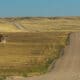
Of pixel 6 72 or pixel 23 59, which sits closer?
pixel 6 72

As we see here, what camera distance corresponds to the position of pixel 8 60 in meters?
36.2

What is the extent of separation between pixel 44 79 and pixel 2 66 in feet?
42.2

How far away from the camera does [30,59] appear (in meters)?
36.5

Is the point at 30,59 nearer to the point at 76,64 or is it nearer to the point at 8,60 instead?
the point at 8,60

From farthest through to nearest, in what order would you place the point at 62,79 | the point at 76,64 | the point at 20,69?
the point at 20,69 < the point at 76,64 < the point at 62,79

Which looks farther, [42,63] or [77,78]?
[42,63]

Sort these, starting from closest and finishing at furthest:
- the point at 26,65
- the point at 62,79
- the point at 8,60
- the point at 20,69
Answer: the point at 62,79, the point at 20,69, the point at 26,65, the point at 8,60

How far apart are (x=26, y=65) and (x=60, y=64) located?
14.8 ft

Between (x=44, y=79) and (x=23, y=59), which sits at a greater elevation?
(x=44, y=79)

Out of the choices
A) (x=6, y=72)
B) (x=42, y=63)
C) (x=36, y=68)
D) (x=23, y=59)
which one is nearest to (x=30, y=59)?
(x=23, y=59)

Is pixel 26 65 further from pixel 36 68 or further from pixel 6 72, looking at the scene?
pixel 6 72

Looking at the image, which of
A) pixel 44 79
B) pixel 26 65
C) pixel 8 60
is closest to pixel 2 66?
pixel 26 65

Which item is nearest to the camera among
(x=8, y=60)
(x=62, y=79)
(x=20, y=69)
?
(x=62, y=79)

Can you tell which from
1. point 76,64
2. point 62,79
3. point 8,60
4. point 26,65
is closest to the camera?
point 62,79
